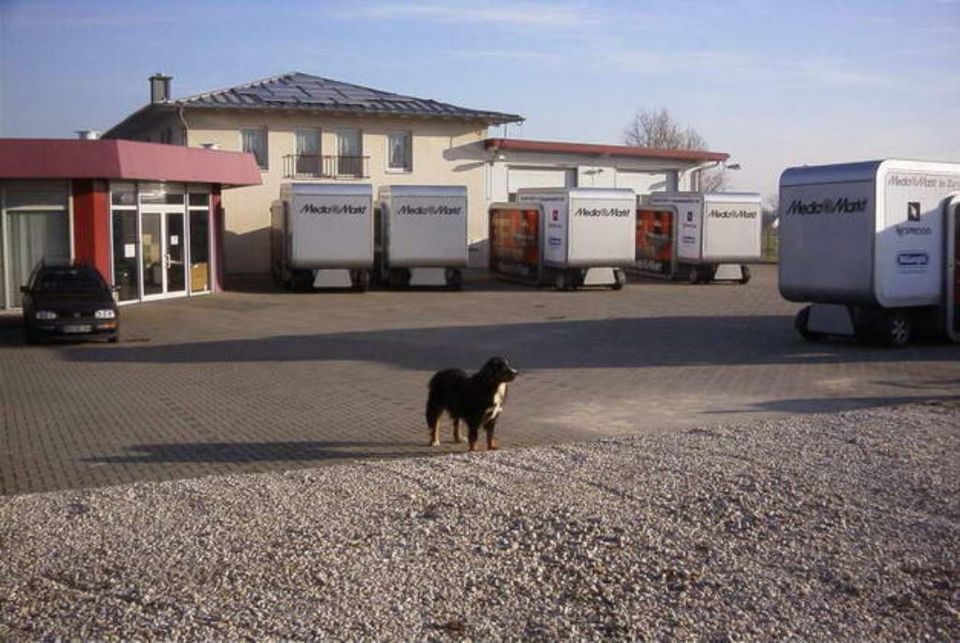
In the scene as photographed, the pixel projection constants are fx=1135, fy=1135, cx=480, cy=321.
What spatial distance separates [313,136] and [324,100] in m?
1.45

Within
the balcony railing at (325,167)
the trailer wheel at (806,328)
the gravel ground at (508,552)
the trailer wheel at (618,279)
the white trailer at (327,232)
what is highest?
the balcony railing at (325,167)

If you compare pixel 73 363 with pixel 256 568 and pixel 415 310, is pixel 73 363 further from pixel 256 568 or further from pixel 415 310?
pixel 256 568

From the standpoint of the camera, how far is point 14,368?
18.0 m

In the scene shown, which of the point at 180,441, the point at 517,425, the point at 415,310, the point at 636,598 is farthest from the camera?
the point at 415,310

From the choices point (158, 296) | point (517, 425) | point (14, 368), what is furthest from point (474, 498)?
point (158, 296)

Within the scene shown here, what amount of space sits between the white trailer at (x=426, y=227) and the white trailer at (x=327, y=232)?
1152mm

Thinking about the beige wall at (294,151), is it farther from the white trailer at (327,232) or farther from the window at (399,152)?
the white trailer at (327,232)

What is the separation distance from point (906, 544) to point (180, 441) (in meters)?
7.27

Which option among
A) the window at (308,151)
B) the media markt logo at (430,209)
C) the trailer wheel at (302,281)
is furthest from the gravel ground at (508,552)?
the window at (308,151)

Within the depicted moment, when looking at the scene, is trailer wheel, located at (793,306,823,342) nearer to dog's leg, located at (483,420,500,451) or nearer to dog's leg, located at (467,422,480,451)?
dog's leg, located at (483,420,500,451)

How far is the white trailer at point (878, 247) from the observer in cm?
1977

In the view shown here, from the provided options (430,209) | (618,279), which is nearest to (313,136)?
(430,209)

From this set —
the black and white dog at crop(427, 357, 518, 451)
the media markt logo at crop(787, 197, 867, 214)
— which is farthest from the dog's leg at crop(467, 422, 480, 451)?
the media markt logo at crop(787, 197, 867, 214)

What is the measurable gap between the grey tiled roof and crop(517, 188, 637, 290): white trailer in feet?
25.5
